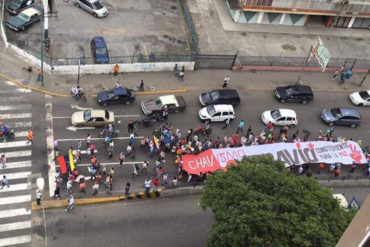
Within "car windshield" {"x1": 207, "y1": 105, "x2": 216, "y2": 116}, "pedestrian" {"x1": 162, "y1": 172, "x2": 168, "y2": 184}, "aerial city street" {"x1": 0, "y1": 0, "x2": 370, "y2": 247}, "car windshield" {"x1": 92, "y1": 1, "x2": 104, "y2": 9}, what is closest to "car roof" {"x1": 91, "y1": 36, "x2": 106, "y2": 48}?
"aerial city street" {"x1": 0, "y1": 0, "x2": 370, "y2": 247}

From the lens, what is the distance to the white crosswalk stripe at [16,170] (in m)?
30.0

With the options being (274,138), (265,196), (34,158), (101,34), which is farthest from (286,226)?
(101,34)

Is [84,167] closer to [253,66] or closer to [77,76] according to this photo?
[77,76]

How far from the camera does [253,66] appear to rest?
1882 inches

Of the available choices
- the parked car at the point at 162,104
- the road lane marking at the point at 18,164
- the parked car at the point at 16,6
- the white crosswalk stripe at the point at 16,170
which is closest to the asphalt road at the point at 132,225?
the white crosswalk stripe at the point at 16,170

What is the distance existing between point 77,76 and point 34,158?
11.0 m

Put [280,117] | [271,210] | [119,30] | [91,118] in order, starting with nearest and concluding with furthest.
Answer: [271,210], [91,118], [280,117], [119,30]

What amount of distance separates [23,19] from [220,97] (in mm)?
22505

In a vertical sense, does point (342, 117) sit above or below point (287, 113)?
below

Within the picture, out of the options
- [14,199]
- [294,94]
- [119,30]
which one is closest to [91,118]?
[14,199]

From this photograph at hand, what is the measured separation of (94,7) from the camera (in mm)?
49750

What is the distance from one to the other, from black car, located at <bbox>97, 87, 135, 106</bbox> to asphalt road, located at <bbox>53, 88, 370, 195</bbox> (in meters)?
0.60

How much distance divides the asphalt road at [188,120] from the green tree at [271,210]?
10953 millimetres

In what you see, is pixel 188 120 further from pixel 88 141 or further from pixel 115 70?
pixel 88 141
